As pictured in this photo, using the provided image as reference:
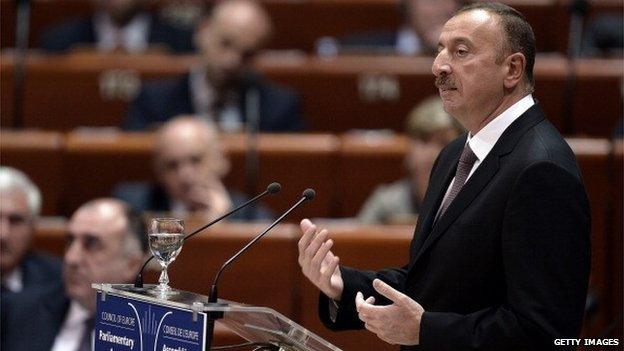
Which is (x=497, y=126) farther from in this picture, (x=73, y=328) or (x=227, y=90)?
(x=227, y=90)

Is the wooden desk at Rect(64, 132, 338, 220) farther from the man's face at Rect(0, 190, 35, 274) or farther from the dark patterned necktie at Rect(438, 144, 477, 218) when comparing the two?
the dark patterned necktie at Rect(438, 144, 477, 218)

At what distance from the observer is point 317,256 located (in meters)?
1.59

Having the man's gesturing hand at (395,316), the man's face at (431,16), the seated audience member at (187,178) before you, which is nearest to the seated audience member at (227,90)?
the seated audience member at (187,178)

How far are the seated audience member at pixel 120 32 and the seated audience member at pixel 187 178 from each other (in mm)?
1034

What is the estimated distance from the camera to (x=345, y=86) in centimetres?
389

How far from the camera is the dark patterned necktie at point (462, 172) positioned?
160 centimetres

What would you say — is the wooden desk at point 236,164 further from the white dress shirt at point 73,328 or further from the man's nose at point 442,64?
the man's nose at point 442,64

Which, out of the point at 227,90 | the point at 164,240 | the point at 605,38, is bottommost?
the point at 164,240

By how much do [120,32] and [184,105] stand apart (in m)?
0.68

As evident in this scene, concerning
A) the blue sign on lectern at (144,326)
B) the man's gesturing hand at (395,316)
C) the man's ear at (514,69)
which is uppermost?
the man's ear at (514,69)

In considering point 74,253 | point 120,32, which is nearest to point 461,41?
point 74,253

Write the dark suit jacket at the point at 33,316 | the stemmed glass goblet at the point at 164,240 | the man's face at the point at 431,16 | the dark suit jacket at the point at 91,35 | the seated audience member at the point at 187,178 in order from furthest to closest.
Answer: the dark suit jacket at the point at 91,35 < the man's face at the point at 431,16 < the seated audience member at the point at 187,178 < the dark suit jacket at the point at 33,316 < the stemmed glass goblet at the point at 164,240

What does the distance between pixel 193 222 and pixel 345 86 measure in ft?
3.57

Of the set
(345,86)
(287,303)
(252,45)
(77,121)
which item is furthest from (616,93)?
(77,121)
